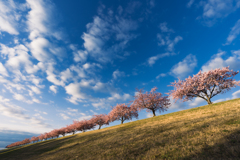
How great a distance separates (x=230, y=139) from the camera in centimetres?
649

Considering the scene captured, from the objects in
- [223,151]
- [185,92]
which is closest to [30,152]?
[223,151]

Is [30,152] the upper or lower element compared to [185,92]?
lower

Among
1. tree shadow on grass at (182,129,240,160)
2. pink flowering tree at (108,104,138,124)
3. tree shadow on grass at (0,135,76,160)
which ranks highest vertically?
pink flowering tree at (108,104,138,124)

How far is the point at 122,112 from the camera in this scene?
58.5m

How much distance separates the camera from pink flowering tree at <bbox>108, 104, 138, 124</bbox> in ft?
191

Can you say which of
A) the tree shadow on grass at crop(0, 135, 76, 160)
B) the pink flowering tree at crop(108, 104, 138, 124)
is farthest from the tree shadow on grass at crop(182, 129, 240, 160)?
the pink flowering tree at crop(108, 104, 138, 124)

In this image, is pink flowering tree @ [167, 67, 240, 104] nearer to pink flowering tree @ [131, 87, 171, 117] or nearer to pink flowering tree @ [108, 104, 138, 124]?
pink flowering tree @ [131, 87, 171, 117]

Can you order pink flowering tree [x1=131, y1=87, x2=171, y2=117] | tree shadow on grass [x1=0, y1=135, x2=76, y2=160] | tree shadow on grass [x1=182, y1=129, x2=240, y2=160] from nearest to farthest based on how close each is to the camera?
1. tree shadow on grass [x1=182, y1=129, x2=240, y2=160]
2. tree shadow on grass [x1=0, y1=135, x2=76, y2=160]
3. pink flowering tree [x1=131, y1=87, x2=171, y2=117]

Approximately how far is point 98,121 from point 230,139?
8081 cm

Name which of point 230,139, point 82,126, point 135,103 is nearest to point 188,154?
point 230,139

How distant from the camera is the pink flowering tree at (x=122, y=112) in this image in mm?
58281

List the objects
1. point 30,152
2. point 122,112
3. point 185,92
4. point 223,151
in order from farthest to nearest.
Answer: point 122,112 < point 185,92 < point 30,152 < point 223,151

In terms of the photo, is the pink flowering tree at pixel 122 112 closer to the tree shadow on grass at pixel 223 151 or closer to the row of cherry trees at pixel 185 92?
the row of cherry trees at pixel 185 92

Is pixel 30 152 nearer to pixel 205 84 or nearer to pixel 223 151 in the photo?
pixel 223 151
